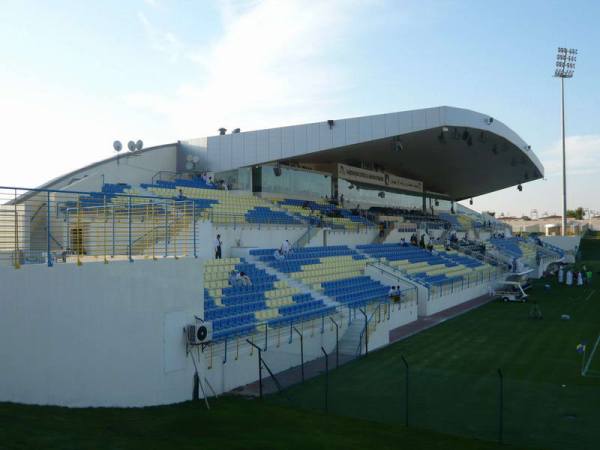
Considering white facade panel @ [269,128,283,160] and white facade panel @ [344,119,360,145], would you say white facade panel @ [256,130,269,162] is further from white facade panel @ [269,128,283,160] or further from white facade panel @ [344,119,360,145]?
white facade panel @ [344,119,360,145]

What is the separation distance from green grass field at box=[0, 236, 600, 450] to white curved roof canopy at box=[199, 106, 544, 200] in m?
14.3

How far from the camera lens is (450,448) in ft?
28.8

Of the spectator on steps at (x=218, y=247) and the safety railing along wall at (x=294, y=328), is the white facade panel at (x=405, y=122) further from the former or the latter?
the spectator on steps at (x=218, y=247)

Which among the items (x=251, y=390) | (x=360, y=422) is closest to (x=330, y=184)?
(x=251, y=390)

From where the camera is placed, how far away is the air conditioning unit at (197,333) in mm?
11156

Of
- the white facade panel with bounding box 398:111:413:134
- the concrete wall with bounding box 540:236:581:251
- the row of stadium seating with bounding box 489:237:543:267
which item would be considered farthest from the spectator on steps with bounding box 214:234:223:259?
the concrete wall with bounding box 540:236:581:251

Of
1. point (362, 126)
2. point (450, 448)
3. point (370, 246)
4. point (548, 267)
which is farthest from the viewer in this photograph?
point (548, 267)

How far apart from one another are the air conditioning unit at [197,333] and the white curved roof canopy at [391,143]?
63.2ft

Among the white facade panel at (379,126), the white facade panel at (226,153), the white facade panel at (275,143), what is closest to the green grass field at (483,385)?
the white facade panel at (379,126)

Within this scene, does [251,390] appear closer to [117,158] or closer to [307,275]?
[307,275]

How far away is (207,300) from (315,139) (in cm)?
1609

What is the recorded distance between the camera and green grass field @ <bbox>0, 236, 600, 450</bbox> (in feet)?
27.1

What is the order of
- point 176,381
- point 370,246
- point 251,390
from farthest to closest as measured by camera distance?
point 370,246, point 251,390, point 176,381

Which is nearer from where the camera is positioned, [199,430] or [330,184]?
[199,430]
